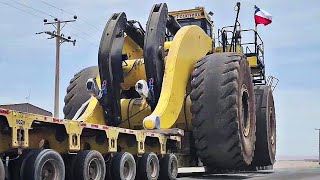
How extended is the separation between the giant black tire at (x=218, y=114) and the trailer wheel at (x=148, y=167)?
5.81 feet

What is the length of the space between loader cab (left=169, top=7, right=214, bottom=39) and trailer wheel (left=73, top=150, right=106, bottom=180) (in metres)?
7.91

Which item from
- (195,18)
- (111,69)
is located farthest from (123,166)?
(195,18)

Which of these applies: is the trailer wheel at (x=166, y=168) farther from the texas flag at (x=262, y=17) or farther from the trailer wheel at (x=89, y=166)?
the texas flag at (x=262, y=17)

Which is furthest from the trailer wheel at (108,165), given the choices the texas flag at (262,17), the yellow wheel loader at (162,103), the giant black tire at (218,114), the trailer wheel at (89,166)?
the texas flag at (262,17)

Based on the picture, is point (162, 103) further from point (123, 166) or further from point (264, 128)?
point (264, 128)

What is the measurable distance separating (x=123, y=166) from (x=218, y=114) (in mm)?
3117

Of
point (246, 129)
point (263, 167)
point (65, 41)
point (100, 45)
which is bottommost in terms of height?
point (263, 167)

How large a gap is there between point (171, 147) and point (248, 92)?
2.67 meters

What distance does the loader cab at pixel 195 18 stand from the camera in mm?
15109

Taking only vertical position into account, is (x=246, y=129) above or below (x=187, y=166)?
above

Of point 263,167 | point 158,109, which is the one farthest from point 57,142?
point 263,167

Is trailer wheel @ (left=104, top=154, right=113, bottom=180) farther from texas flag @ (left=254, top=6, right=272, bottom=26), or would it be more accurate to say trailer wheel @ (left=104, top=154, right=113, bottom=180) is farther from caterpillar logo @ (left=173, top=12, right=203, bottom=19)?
texas flag @ (left=254, top=6, right=272, bottom=26)

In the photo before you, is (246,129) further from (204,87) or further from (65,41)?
(65,41)

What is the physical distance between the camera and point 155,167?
31.8ft
